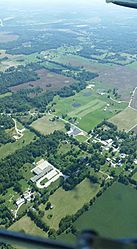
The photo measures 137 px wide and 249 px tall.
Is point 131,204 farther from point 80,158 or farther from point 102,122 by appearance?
point 102,122

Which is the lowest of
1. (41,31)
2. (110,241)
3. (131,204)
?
(41,31)

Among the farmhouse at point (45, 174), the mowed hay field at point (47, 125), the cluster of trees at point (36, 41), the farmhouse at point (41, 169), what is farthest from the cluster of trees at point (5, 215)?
the cluster of trees at point (36, 41)

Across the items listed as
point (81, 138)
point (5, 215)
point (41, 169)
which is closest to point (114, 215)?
point (5, 215)

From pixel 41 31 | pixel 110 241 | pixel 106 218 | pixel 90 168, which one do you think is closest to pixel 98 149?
pixel 90 168

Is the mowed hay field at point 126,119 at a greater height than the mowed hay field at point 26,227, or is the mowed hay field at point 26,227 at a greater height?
the mowed hay field at point 26,227

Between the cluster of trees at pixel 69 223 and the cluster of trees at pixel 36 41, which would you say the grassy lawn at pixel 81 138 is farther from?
the cluster of trees at pixel 36 41

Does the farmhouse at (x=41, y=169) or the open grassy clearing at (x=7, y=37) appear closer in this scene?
the farmhouse at (x=41, y=169)

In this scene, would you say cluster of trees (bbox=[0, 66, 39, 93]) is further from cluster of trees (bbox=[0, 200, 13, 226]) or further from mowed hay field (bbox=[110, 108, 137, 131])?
cluster of trees (bbox=[0, 200, 13, 226])
